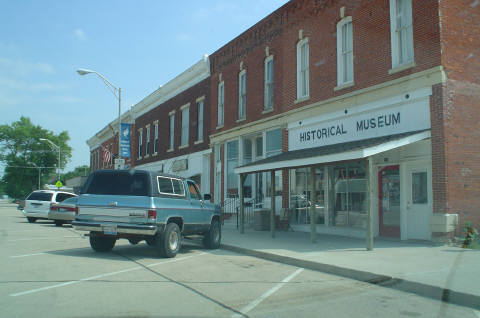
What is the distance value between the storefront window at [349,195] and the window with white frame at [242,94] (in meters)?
7.38

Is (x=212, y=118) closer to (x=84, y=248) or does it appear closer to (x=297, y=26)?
(x=297, y=26)

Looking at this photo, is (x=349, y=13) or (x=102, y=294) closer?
(x=102, y=294)

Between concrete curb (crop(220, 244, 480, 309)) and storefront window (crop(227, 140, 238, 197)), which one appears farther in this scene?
storefront window (crop(227, 140, 238, 197))

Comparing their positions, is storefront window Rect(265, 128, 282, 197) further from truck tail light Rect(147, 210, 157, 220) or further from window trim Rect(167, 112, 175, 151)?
window trim Rect(167, 112, 175, 151)

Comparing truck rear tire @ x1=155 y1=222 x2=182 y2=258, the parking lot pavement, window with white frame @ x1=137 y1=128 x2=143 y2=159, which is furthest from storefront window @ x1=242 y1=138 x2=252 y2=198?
window with white frame @ x1=137 y1=128 x2=143 y2=159

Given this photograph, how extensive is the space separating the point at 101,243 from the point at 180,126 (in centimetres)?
1877

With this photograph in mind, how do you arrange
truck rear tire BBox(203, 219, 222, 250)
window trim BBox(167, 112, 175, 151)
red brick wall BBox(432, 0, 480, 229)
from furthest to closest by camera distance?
1. window trim BBox(167, 112, 175, 151)
2. truck rear tire BBox(203, 219, 222, 250)
3. red brick wall BBox(432, 0, 480, 229)

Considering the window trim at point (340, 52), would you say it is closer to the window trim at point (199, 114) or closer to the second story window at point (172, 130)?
the window trim at point (199, 114)

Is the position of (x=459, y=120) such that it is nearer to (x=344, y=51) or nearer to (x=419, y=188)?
(x=419, y=188)

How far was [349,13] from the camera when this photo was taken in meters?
15.7

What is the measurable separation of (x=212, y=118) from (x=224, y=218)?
19.3 feet

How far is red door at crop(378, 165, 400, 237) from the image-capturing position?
13.8 meters

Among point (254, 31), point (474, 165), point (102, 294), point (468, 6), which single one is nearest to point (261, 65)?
point (254, 31)

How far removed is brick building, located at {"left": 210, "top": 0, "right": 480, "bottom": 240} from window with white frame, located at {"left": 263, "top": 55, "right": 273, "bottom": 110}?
0.06 m
